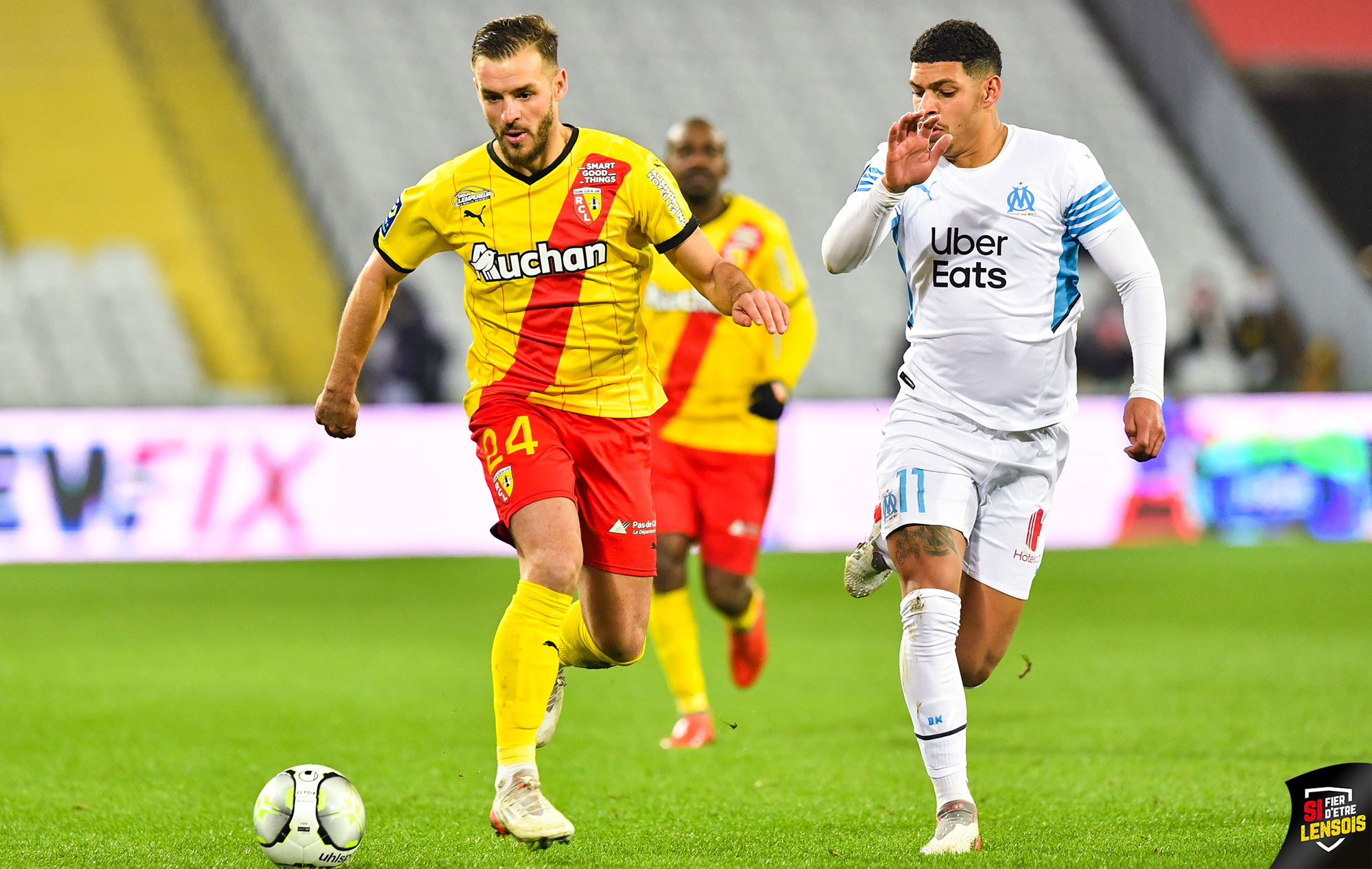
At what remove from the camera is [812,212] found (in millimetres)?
20938

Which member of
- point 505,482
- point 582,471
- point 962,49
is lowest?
point 505,482

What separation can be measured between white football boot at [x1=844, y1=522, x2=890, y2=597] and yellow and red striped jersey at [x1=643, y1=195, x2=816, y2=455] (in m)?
2.03

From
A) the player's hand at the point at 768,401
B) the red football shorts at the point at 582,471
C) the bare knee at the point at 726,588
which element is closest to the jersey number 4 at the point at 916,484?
the red football shorts at the point at 582,471

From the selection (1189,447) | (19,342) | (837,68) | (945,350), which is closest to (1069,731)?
(945,350)

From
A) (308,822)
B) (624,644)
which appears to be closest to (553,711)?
(624,644)

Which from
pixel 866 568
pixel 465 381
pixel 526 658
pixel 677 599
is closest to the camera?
pixel 526 658

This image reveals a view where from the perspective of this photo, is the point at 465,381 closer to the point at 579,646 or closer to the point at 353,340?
the point at 579,646

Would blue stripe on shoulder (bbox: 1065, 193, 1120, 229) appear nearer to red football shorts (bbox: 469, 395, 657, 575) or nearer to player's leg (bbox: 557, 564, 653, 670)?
red football shorts (bbox: 469, 395, 657, 575)

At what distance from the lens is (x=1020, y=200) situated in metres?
4.86

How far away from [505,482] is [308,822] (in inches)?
42.3

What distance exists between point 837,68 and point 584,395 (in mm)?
18410

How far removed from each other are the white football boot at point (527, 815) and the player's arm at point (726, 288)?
137 centimetres

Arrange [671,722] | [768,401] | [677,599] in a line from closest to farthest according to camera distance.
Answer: [768,401] → [677,599] → [671,722]

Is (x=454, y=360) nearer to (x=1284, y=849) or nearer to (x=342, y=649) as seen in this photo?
(x=342, y=649)
